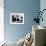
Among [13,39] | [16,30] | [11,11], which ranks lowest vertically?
[13,39]

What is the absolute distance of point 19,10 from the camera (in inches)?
201

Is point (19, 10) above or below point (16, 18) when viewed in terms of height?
above

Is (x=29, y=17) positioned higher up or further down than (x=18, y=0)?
further down

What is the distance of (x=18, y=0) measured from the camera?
5109 millimetres

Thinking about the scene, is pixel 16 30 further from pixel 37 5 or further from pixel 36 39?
pixel 36 39

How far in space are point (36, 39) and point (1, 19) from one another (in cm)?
292

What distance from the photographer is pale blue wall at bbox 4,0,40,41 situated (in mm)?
5105

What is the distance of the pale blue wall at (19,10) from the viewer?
511 centimetres

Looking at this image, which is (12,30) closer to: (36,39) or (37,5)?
(37,5)

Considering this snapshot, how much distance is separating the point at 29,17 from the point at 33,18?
16 cm

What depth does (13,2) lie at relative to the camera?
16.7 ft

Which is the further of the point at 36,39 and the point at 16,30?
the point at 16,30

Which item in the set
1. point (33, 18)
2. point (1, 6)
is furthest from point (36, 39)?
point (1, 6)

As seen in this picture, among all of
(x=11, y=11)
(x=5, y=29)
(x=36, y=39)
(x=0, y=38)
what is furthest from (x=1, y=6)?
(x=36, y=39)
